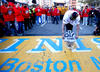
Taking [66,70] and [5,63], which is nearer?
[66,70]

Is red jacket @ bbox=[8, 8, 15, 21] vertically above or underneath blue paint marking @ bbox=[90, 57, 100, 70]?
above

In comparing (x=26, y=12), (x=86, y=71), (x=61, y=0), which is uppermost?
(x=61, y=0)

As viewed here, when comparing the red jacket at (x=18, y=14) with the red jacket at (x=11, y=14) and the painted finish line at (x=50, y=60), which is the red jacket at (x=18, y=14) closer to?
the red jacket at (x=11, y=14)

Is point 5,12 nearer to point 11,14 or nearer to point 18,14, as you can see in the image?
point 11,14

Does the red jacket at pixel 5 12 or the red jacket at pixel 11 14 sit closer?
the red jacket at pixel 5 12

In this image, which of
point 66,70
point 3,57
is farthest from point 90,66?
point 3,57

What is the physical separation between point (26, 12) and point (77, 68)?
6.95m

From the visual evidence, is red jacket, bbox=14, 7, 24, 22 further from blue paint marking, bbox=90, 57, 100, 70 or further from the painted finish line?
blue paint marking, bbox=90, 57, 100, 70

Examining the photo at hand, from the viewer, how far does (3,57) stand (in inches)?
193

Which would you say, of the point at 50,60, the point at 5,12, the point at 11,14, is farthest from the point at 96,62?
the point at 5,12

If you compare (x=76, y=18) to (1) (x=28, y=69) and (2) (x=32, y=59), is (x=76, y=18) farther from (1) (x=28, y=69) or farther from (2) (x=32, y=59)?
(1) (x=28, y=69)

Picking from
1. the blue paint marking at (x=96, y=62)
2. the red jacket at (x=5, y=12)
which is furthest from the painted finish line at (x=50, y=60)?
the red jacket at (x=5, y=12)

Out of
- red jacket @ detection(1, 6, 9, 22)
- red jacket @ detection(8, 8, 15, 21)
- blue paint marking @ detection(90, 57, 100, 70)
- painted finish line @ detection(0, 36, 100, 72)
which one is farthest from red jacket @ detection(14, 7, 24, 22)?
blue paint marking @ detection(90, 57, 100, 70)

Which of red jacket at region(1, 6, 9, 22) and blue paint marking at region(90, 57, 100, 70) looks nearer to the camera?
blue paint marking at region(90, 57, 100, 70)
